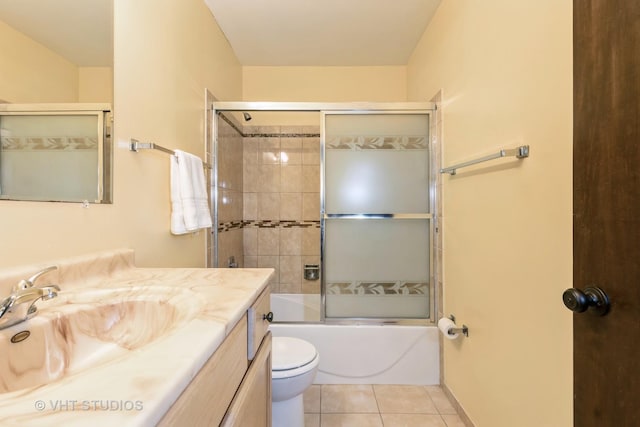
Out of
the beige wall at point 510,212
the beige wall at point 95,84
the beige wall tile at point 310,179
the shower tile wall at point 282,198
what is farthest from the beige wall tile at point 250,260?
the beige wall at point 95,84

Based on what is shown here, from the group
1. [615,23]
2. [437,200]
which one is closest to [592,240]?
[615,23]

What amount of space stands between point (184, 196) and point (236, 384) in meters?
1.01

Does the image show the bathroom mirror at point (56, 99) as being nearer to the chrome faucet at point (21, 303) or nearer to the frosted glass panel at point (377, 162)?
the chrome faucet at point (21, 303)

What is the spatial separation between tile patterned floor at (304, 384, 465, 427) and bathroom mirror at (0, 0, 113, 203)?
5.05ft

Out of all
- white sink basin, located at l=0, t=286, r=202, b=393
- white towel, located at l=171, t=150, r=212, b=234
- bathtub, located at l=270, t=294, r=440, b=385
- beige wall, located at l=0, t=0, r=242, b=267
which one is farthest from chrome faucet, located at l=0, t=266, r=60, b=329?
bathtub, located at l=270, t=294, r=440, b=385

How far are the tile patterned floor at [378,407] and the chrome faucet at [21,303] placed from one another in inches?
56.5

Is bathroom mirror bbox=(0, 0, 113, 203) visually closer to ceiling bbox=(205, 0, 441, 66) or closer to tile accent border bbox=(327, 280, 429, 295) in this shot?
ceiling bbox=(205, 0, 441, 66)

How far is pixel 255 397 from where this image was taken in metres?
0.83

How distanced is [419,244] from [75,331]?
1835 millimetres

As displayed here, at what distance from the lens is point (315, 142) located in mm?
2928

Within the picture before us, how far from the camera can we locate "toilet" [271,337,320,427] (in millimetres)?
1284

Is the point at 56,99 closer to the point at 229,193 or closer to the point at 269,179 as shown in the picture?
the point at 229,193

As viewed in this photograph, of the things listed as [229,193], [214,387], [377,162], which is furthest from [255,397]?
[229,193]

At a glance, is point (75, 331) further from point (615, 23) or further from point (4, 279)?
point (615, 23)
